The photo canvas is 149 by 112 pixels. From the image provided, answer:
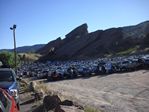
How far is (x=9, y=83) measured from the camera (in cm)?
1335

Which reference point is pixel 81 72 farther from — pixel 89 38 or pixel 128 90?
pixel 89 38

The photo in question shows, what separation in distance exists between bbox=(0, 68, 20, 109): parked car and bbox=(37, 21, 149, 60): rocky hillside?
109 metres

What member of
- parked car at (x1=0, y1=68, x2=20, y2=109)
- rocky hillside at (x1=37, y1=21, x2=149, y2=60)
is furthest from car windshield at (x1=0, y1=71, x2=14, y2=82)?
rocky hillside at (x1=37, y1=21, x2=149, y2=60)

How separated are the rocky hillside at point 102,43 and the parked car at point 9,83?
359ft

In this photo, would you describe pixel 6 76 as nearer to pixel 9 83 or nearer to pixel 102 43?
pixel 9 83

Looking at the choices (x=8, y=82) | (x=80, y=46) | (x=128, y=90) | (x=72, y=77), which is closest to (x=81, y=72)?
(x=72, y=77)

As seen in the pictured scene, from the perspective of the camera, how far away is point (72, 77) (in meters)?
53.9

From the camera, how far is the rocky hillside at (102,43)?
138m

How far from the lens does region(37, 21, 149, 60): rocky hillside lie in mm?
138375

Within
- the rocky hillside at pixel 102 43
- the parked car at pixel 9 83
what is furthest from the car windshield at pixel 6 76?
the rocky hillside at pixel 102 43

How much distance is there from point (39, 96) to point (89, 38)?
154 m

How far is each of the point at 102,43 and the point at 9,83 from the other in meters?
142

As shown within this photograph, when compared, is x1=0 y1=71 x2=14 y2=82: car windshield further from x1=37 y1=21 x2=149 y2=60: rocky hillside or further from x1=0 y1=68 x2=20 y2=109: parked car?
x1=37 y1=21 x2=149 y2=60: rocky hillside

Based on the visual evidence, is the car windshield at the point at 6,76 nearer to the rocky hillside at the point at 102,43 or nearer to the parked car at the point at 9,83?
the parked car at the point at 9,83
